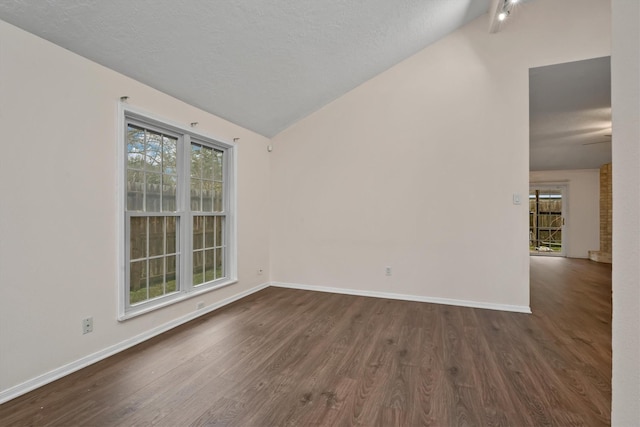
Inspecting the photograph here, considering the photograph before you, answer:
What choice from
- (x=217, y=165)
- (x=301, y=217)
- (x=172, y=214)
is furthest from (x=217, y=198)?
(x=301, y=217)

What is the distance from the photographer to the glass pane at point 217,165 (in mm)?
3800

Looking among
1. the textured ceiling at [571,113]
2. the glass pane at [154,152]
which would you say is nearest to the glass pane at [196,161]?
the glass pane at [154,152]

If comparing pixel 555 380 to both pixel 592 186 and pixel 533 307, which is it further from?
pixel 592 186

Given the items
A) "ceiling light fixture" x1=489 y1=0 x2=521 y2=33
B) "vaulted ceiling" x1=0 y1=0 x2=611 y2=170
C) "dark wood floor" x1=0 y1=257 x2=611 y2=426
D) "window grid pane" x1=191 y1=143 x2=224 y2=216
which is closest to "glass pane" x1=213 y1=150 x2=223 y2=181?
"window grid pane" x1=191 y1=143 x2=224 y2=216

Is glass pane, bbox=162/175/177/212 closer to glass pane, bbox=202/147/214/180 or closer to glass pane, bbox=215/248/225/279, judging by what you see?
glass pane, bbox=202/147/214/180

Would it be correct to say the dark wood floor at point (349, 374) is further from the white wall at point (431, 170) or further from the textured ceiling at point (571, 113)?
the textured ceiling at point (571, 113)

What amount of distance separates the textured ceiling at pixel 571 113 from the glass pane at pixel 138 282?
496 cm

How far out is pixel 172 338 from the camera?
2.78 meters

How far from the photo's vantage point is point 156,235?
9.83 ft

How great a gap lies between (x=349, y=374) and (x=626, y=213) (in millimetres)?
1991

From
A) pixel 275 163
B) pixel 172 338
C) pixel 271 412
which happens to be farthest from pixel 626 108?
pixel 275 163

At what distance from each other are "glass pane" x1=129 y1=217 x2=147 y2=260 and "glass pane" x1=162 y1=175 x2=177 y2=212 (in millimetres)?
281

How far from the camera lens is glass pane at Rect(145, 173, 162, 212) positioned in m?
2.90

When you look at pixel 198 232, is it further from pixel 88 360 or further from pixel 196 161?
pixel 88 360
